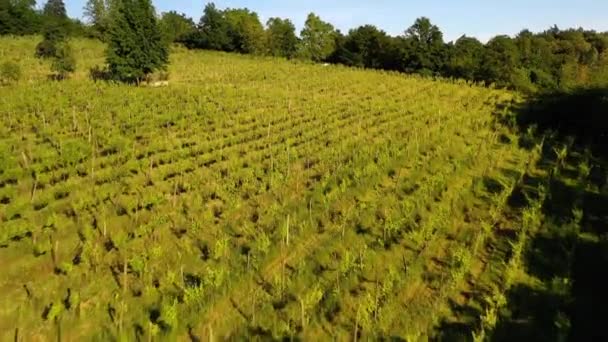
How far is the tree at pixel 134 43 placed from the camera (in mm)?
36000

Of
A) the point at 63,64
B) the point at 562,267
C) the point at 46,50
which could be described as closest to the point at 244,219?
the point at 562,267

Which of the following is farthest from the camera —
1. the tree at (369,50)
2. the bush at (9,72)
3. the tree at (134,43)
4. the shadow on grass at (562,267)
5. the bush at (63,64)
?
the tree at (369,50)

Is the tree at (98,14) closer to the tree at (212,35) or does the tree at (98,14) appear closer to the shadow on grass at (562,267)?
the tree at (212,35)

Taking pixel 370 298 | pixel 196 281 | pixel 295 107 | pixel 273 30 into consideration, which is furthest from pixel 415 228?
pixel 273 30

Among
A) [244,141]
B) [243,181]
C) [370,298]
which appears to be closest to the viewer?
[370,298]

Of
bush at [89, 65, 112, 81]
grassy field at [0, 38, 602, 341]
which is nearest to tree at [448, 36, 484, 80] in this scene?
grassy field at [0, 38, 602, 341]

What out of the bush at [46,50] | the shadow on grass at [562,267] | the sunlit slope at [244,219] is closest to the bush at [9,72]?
the sunlit slope at [244,219]

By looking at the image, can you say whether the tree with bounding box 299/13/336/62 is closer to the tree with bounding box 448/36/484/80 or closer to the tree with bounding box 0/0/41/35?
the tree with bounding box 448/36/484/80

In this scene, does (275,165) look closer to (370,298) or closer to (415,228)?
(415,228)

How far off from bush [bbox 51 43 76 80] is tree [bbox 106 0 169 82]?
369 cm

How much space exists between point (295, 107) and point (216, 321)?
2122 cm

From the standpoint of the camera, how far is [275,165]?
17.4m

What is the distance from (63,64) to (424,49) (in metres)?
37.4

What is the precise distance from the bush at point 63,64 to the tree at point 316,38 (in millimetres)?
37568
